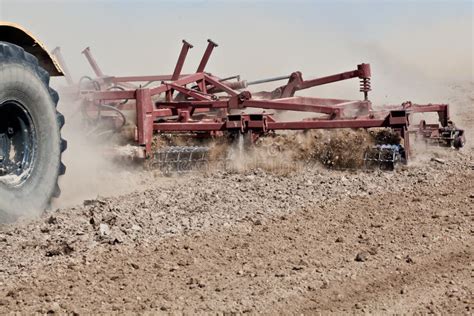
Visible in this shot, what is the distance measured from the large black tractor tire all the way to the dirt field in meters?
0.17

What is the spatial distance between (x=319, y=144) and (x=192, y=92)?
1939mm

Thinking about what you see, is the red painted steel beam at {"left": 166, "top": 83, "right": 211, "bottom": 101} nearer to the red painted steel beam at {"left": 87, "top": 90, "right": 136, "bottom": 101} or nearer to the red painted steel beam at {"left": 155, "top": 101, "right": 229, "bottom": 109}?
the red painted steel beam at {"left": 155, "top": 101, "right": 229, "bottom": 109}

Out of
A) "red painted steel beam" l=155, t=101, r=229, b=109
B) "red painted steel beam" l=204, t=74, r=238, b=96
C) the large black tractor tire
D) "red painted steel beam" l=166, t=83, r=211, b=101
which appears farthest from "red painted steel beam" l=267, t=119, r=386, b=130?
the large black tractor tire

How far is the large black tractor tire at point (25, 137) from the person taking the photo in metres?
4.39

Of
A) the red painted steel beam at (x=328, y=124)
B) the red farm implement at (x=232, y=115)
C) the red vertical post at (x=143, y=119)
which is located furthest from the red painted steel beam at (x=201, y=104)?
the red painted steel beam at (x=328, y=124)

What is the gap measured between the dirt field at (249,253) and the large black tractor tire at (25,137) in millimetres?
167

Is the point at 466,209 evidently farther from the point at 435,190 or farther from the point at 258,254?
the point at 258,254

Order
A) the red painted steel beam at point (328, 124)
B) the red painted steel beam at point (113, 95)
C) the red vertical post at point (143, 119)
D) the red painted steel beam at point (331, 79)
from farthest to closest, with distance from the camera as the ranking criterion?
1. the red painted steel beam at point (331, 79)
2. the red painted steel beam at point (113, 95)
3. the red vertical post at point (143, 119)
4. the red painted steel beam at point (328, 124)

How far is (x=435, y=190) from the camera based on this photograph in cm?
588

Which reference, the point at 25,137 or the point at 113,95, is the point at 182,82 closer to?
the point at 113,95

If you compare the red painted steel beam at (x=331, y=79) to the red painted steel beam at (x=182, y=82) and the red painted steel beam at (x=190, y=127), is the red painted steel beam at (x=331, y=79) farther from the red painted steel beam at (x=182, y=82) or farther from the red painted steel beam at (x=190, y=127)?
the red painted steel beam at (x=190, y=127)

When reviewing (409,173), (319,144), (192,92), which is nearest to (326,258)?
(409,173)

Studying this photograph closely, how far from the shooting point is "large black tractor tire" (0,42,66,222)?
14.4 feet

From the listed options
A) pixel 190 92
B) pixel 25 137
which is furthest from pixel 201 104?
pixel 25 137
